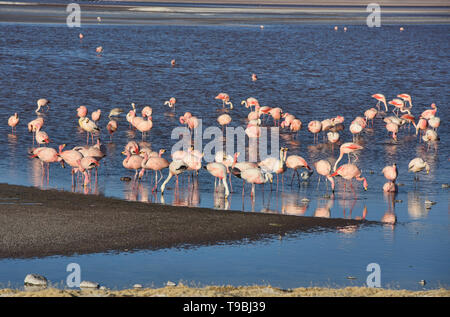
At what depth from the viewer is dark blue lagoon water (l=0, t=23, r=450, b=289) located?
10117 millimetres

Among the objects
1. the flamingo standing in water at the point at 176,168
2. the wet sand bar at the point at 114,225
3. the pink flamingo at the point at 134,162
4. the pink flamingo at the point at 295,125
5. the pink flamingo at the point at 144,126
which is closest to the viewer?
the wet sand bar at the point at 114,225

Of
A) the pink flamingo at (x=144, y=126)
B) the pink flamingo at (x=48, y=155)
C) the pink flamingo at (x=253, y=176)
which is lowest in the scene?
the pink flamingo at (x=253, y=176)

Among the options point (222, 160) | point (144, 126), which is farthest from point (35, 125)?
point (222, 160)

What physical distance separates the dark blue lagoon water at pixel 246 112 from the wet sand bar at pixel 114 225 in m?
0.39

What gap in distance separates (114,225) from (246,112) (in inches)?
529

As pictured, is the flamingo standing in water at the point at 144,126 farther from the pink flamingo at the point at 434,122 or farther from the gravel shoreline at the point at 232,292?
the gravel shoreline at the point at 232,292

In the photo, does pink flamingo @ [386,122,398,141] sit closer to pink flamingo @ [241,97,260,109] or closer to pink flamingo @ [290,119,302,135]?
pink flamingo @ [290,119,302,135]

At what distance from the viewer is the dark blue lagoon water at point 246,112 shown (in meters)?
10.1

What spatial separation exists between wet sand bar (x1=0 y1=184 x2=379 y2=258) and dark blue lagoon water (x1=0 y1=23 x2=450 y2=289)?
392 millimetres

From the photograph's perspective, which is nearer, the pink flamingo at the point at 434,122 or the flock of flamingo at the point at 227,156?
the flock of flamingo at the point at 227,156

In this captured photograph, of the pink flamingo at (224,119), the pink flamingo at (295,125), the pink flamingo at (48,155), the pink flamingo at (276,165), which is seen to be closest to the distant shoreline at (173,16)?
the pink flamingo at (224,119)

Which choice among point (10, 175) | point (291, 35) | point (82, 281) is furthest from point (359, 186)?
point (291, 35)

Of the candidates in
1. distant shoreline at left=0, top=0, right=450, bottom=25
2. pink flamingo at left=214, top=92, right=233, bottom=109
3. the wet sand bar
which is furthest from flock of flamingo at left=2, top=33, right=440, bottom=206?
distant shoreline at left=0, top=0, right=450, bottom=25
